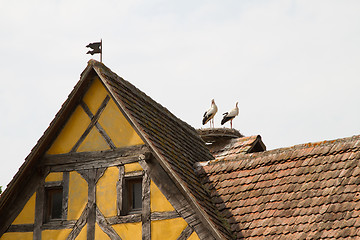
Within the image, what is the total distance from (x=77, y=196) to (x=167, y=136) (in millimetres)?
2052

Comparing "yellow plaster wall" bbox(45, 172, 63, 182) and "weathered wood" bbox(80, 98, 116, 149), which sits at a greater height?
"weathered wood" bbox(80, 98, 116, 149)

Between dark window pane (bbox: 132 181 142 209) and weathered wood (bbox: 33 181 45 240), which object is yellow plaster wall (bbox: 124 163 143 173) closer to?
dark window pane (bbox: 132 181 142 209)

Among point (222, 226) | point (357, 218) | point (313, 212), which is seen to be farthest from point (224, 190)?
point (357, 218)

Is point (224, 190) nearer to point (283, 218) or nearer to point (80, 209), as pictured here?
point (283, 218)

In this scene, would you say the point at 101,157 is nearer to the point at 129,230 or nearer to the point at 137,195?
the point at 137,195

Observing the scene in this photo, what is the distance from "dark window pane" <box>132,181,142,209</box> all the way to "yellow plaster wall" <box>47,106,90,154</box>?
4.71ft

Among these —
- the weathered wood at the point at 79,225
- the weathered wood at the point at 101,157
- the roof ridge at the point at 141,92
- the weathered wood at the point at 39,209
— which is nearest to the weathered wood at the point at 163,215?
the weathered wood at the point at 101,157

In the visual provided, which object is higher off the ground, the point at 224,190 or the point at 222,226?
the point at 224,190

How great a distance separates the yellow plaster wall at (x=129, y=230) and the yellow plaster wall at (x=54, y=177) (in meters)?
1.46

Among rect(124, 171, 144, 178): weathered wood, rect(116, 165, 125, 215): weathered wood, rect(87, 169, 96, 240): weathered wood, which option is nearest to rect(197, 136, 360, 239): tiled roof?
rect(124, 171, 144, 178): weathered wood

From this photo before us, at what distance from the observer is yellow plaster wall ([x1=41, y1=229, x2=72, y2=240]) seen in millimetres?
11461

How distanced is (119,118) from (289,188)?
3094mm

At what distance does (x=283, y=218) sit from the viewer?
34.8ft

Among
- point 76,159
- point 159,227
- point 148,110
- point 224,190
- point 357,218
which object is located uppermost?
point 148,110
